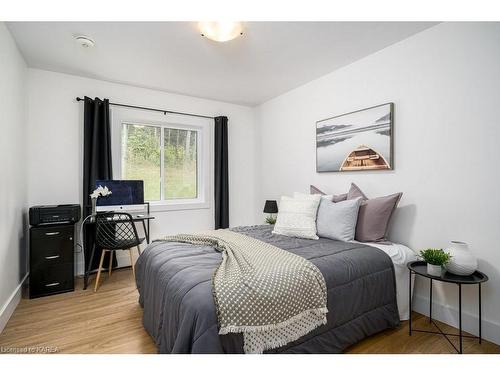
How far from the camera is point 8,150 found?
2295 millimetres

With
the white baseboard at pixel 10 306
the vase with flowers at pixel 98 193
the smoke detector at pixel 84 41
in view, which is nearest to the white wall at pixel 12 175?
the white baseboard at pixel 10 306

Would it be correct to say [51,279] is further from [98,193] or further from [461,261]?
[461,261]

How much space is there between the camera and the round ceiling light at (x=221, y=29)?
208 cm

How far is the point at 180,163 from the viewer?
4.21 meters

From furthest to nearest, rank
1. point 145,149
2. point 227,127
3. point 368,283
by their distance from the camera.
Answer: point 227,127 → point 145,149 → point 368,283

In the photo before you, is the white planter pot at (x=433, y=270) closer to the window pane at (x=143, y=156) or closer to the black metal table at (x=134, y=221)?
the black metal table at (x=134, y=221)

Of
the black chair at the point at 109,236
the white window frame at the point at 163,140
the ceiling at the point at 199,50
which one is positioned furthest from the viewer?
the white window frame at the point at 163,140

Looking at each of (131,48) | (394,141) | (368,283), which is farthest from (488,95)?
(131,48)

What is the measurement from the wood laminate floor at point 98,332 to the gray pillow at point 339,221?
0.84m

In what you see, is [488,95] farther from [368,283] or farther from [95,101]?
[95,101]

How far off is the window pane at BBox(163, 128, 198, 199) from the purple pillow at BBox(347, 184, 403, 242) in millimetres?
2743

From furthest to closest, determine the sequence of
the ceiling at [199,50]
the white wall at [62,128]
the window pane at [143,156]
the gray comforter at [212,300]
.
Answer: the window pane at [143,156] → the white wall at [62,128] → the ceiling at [199,50] → the gray comforter at [212,300]

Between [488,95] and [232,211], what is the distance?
350 cm

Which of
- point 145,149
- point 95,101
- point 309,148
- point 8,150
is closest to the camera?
point 8,150
